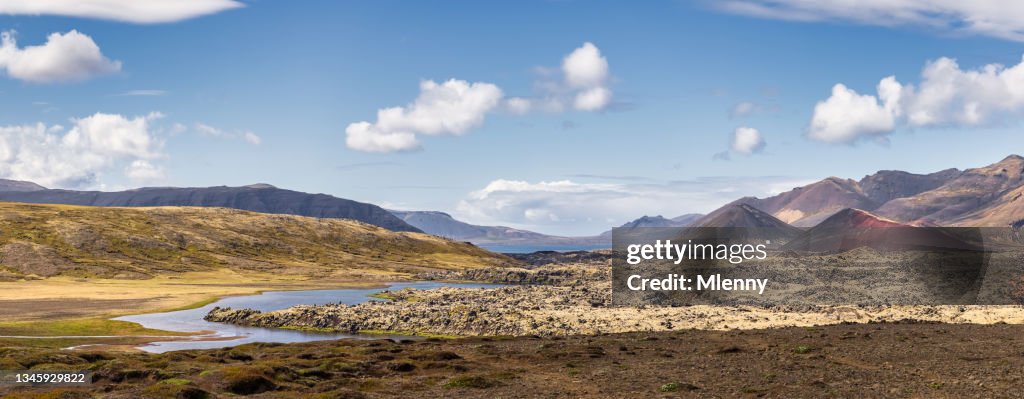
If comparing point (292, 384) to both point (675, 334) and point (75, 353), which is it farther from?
point (675, 334)

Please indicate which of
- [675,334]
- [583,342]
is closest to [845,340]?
[675,334]

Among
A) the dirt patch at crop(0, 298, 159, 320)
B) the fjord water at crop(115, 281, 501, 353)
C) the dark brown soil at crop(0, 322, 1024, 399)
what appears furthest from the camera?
the dirt patch at crop(0, 298, 159, 320)

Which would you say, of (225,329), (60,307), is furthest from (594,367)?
(60,307)

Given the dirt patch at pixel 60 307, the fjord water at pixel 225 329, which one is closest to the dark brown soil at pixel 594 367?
the fjord water at pixel 225 329

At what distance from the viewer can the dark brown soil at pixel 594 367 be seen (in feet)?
162

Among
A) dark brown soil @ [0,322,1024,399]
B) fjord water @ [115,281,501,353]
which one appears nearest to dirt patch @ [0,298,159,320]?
fjord water @ [115,281,501,353]

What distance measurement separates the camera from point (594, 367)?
6206 cm

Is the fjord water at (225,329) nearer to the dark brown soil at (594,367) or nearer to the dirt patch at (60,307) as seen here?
the dirt patch at (60,307)

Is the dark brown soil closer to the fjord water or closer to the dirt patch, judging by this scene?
the fjord water

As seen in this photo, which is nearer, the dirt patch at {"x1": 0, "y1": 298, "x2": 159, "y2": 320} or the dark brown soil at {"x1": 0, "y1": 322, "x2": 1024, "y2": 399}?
the dark brown soil at {"x1": 0, "y1": 322, "x2": 1024, "y2": 399}

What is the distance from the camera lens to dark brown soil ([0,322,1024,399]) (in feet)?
162

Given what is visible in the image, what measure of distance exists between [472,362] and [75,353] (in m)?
34.1

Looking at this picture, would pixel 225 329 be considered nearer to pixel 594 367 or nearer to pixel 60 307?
pixel 60 307

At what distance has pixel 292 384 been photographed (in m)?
54.8
